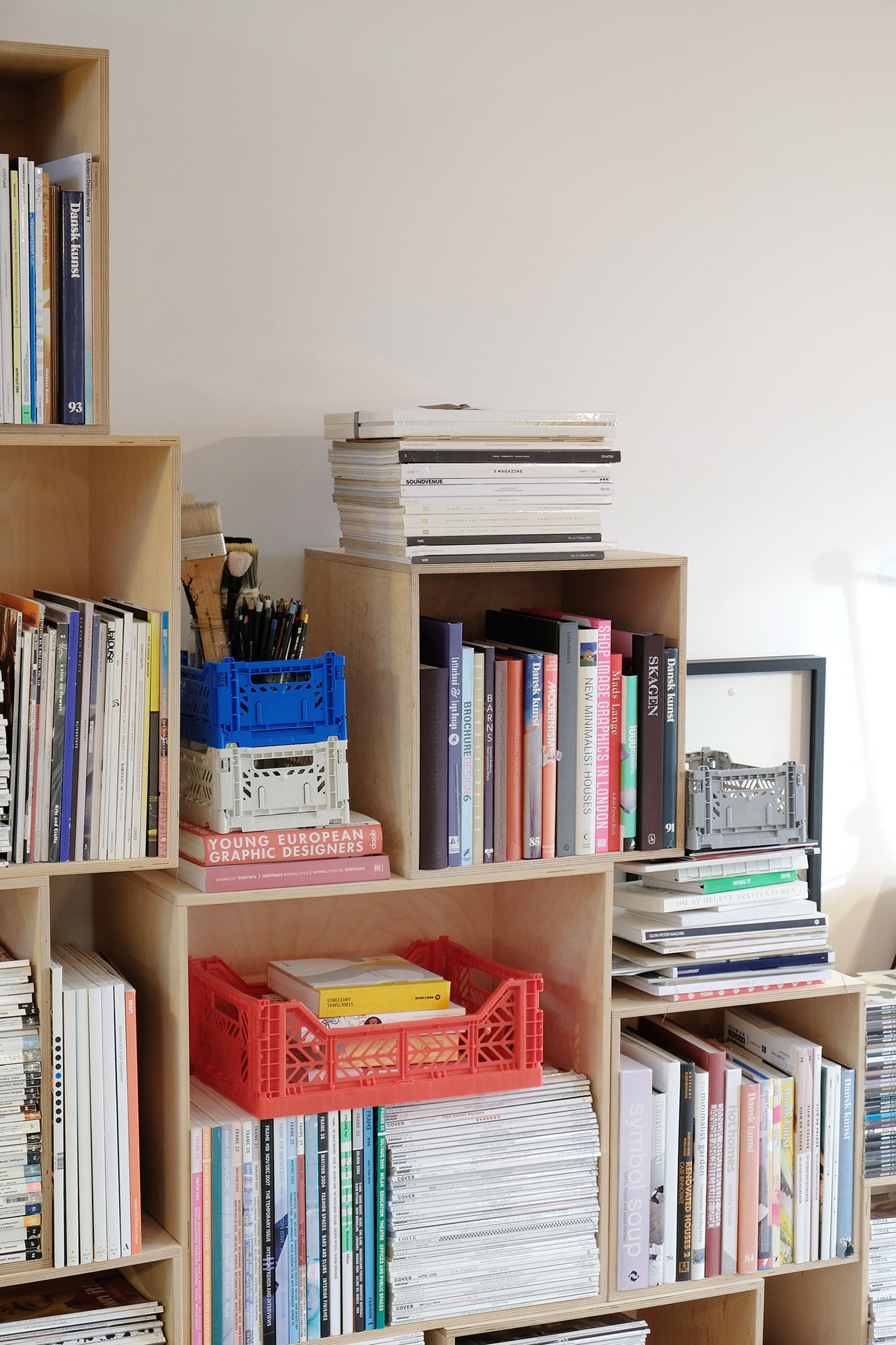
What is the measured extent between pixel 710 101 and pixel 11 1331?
6.71 feet

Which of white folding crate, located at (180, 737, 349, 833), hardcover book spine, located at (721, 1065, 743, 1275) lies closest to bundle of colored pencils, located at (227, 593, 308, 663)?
white folding crate, located at (180, 737, 349, 833)

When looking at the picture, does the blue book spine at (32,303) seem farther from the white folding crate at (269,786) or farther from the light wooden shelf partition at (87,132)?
the white folding crate at (269,786)

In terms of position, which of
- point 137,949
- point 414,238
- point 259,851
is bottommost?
point 137,949

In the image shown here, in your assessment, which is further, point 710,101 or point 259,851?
point 710,101

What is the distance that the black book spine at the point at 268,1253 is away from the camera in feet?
6.28

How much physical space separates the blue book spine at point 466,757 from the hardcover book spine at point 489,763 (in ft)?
0.07

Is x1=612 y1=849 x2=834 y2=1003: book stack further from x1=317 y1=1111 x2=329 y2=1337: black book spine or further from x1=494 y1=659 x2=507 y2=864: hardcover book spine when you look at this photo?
x1=317 y1=1111 x2=329 y2=1337: black book spine

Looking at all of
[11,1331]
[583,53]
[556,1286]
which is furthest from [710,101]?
[11,1331]

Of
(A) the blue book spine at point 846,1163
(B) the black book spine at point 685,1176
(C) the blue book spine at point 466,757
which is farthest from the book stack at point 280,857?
(A) the blue book spine at point 846,1163

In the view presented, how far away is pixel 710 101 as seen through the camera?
7.98 feet

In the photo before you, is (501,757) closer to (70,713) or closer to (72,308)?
(70,713)

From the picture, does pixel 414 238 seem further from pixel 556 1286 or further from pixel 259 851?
pixel 556 1286

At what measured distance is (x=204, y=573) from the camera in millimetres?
1948

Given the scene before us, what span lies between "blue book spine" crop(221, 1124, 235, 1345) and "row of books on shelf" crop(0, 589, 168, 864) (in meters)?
0.39
